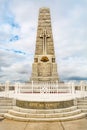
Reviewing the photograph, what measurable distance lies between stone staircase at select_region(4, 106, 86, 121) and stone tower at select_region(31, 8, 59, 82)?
1172 cm

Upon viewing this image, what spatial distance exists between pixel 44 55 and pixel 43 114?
44.1 ft

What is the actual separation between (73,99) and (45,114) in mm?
2567

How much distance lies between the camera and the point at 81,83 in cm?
1540

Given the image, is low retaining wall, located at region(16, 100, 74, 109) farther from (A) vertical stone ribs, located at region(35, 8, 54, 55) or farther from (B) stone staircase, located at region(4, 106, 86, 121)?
(A) vertical stone ribs, located at region(35, 8, 54, 55)

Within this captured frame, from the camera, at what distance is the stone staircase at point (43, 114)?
866cm

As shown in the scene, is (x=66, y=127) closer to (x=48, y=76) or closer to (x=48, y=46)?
(x=48, y=76)

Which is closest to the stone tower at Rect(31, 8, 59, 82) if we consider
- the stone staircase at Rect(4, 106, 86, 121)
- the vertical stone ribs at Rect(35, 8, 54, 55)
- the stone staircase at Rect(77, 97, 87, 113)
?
the vertical stone ribs at Rect(35, 8, 54, 55)

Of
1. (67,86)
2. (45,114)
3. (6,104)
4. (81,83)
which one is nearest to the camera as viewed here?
(45,114)

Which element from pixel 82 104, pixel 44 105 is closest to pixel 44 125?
pixel 44 105

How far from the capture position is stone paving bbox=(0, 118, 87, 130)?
726 centimetres

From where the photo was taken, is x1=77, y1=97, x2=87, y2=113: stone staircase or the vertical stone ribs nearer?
x1=77, y1=97, x2=87, y2=113: stone staircase

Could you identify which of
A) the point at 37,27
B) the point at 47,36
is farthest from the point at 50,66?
the point at 37,27

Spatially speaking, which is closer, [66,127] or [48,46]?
[66,127]

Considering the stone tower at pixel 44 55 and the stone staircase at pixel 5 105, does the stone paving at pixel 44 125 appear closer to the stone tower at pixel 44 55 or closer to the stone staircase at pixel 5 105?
the stone staircase at pixel 5 105
